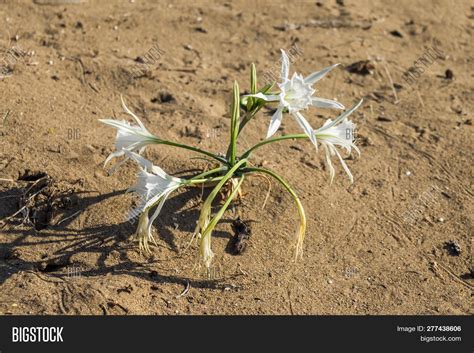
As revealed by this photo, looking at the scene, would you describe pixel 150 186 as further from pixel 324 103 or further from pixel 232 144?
pixel 324 103

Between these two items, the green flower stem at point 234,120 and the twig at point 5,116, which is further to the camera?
the twig at point 5,116

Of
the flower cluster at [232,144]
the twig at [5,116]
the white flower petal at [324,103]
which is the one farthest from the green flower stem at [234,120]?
the twig at [5,116]

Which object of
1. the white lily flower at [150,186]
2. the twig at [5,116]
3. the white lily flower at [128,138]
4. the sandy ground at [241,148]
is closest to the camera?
the white lily flower at [150,186]

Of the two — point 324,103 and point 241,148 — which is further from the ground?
point 324,103

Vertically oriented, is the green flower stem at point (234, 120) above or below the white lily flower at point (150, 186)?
above

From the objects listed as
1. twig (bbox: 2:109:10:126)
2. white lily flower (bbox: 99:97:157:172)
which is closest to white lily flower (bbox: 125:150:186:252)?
white lily flower (bbox: 99:97:157:172)

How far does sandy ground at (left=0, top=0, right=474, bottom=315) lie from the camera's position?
12.0 ft

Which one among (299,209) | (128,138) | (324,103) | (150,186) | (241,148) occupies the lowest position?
(241,148)

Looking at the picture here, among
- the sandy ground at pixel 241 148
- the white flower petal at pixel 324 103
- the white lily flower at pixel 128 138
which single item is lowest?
the sandy ground at pixel 241 148

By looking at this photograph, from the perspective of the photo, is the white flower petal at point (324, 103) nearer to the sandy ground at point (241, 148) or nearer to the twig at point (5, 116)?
the sandy ground at point (241, 148)

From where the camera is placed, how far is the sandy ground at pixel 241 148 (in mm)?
3672

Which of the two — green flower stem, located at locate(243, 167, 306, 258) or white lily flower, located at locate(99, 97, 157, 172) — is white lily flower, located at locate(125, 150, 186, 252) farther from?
green flower stem, located at locate(243, 167, 306, 258)

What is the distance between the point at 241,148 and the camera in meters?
4.59

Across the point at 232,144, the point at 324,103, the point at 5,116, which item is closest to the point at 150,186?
the point at 232,144
